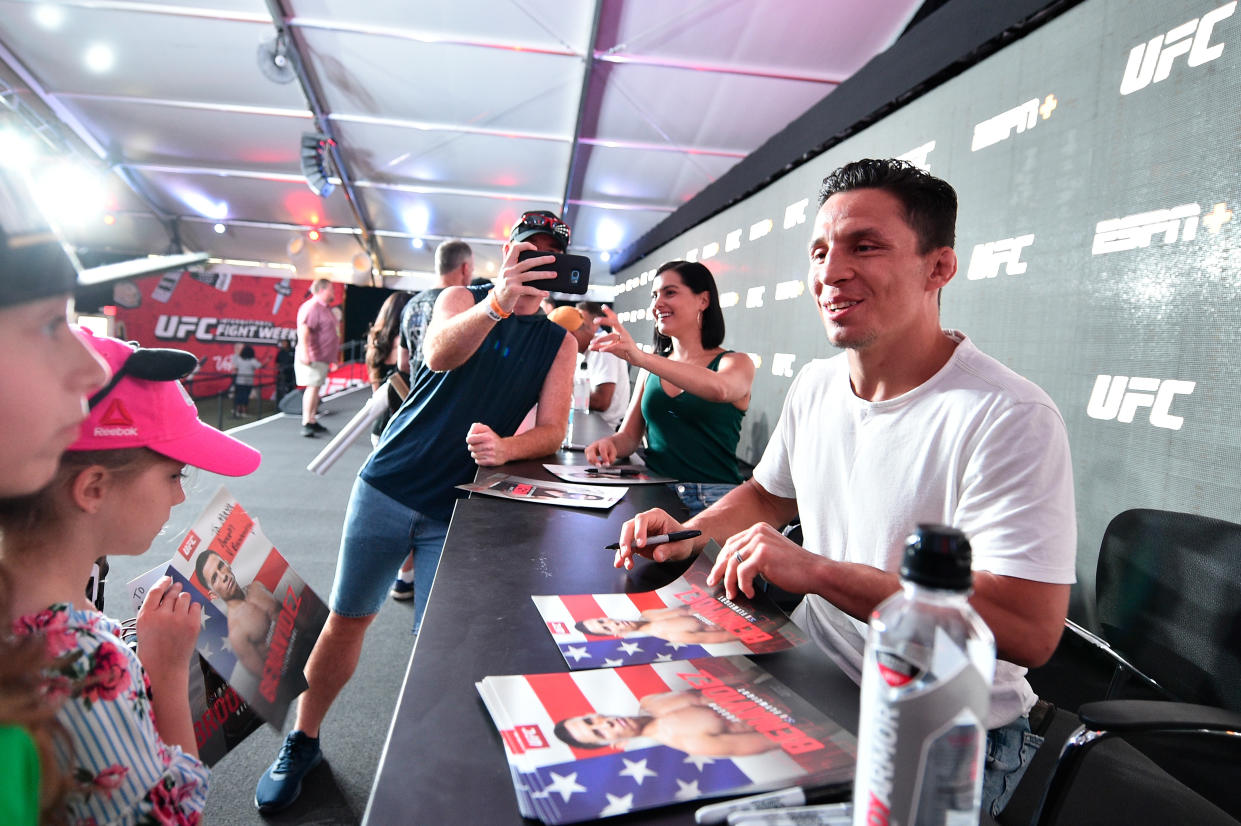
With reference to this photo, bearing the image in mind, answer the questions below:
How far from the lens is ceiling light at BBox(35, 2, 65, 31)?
660cm

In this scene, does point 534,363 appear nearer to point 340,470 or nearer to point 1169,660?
point 1169,660

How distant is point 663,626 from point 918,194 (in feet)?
2.93

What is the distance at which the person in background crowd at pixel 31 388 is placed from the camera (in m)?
0.39

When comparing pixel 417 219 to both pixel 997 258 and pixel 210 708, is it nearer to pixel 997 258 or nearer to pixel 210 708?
pixel 997 258

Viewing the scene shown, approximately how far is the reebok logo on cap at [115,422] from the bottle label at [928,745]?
0.88 meters

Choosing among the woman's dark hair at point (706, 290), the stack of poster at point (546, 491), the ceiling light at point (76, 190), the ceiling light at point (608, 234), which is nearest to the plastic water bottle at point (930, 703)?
the stack of poster at point (546, 491)

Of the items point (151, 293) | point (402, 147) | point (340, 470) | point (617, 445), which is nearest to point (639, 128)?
point (402, 147)

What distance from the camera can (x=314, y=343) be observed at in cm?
696

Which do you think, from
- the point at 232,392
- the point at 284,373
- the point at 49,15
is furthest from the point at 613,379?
the point at 232,392

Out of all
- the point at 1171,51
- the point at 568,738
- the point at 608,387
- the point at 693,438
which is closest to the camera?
the point at 568,738

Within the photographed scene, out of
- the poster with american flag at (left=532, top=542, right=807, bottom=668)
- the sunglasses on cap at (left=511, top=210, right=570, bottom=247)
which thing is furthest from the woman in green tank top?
the poster with american flag at (left=532, top=542, right=807, bottom=668)

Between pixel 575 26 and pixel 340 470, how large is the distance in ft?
14.2

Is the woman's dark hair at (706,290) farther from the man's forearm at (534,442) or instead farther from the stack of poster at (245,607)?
the stack of poster at (245,607)

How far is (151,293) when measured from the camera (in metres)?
13.9
